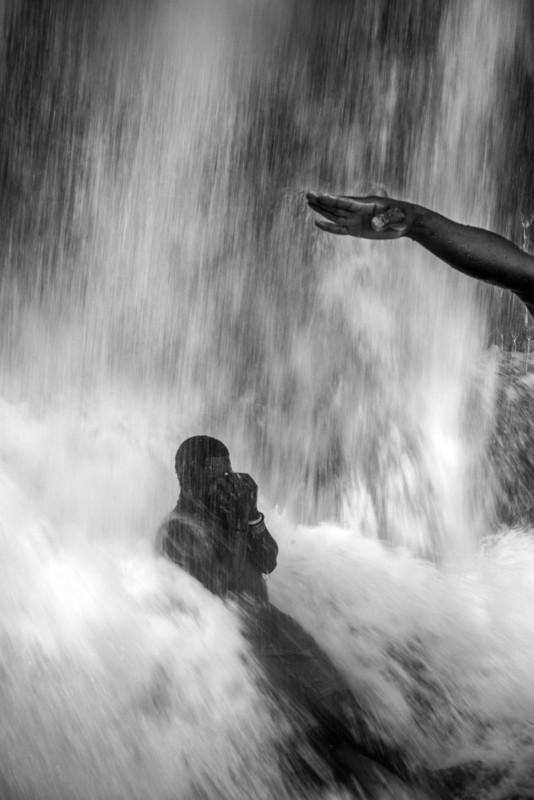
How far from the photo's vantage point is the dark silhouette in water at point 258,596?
130 inches

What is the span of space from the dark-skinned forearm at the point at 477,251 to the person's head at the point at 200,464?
189cm

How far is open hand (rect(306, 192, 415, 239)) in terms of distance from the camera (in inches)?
89.1

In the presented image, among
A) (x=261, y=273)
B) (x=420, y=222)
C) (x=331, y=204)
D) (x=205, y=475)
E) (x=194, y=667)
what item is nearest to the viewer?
(x=331, y=204)

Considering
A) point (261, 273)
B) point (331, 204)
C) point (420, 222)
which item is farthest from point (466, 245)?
point (261, 273)

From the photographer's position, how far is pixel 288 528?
302 inches

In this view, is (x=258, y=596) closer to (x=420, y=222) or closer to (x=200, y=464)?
(x=200, y=464)

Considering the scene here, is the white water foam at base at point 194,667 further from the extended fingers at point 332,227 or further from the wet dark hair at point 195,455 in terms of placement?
the extended fingers at point 332,227

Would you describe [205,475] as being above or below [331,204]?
below

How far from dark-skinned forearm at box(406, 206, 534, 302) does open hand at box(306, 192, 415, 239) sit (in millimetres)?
66

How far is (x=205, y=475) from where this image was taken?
3988 mm

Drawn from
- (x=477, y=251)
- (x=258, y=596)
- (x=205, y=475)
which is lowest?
(x=258, y=596)

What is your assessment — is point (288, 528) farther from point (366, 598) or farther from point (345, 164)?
point (345, 164)

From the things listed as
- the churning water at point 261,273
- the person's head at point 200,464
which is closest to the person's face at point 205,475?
the person's head at point 200,464

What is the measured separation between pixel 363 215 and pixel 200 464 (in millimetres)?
2049
